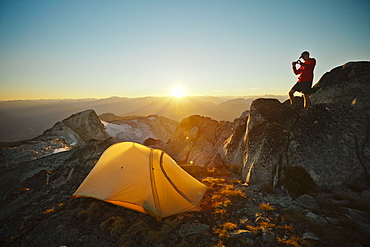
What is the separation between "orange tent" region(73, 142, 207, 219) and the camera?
7434mm

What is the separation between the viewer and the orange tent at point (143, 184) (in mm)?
7434

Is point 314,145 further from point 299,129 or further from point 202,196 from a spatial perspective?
point 202,196

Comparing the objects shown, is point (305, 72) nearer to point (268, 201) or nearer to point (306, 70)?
point (306, 70)

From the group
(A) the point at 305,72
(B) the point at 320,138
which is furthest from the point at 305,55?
(B) the point at 320,138

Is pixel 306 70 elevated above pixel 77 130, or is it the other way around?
pixel 306 70

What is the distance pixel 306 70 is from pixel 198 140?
19856 millimetres

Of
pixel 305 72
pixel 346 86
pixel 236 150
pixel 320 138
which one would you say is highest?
pixel 305 72

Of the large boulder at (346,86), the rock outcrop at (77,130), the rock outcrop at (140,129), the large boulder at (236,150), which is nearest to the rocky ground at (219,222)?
the large boulder at (236,150)

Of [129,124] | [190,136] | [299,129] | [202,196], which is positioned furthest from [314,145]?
[129,124]

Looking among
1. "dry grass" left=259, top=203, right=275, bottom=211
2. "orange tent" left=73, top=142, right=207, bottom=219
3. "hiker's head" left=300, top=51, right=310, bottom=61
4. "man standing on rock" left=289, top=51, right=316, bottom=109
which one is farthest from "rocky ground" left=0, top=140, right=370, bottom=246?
"hiker's head" left=300, top=51, right=310, bottom=61

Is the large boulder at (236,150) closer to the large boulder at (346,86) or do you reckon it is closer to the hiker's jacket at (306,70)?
the hiker's jacket at (306,70)

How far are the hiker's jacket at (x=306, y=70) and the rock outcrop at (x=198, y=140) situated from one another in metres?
13.8

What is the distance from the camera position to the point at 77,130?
4212 cm

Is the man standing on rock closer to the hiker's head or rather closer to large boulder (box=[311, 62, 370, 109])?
the hiker's head
